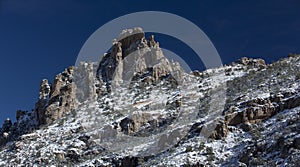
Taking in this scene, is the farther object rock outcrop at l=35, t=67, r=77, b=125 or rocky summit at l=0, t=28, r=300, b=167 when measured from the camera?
rock outcrop at l=35, t=67, r=77, b=125

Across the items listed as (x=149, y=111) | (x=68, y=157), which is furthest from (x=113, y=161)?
(x=149, y=111)

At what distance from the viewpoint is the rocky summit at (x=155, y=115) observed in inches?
1674

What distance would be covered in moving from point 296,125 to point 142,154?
1612 centimetres

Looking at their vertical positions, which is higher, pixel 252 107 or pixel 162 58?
pixel 162 58

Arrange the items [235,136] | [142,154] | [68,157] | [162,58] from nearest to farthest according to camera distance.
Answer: [235,136] → [142,154] → [68,157] → [162,58]

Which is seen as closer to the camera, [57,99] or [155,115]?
[155,115]

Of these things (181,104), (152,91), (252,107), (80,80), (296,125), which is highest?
(80,80)

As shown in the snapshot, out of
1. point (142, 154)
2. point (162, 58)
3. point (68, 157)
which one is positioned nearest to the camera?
point (142, 154)

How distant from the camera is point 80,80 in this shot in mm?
79812

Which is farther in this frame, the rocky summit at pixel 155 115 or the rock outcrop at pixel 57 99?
the rock outcrop at pixel 57 99

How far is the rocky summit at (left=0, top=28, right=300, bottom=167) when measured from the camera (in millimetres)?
Result: 42531

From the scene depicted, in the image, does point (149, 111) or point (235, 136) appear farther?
point (149, 111)

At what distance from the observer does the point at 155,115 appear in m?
58.7

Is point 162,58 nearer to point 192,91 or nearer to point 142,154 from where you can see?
point 192,91
